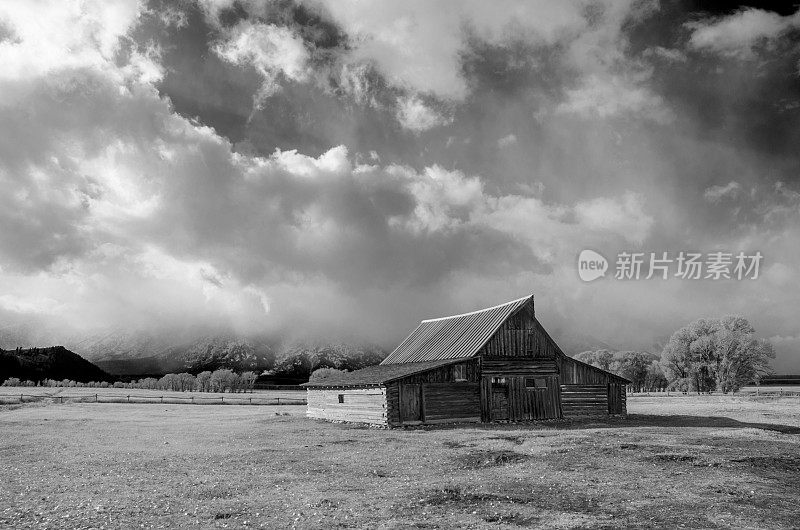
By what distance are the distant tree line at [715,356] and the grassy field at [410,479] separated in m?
64.2

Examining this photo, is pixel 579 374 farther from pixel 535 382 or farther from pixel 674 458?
pixel 674 458

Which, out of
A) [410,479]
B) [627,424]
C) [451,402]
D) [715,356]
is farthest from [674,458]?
[715,356]

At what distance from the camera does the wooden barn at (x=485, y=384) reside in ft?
136

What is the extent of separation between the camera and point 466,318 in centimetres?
5306

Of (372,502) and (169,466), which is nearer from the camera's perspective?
(372,502)

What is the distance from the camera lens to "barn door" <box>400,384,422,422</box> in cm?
4072

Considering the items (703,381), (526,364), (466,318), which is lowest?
(703,381)

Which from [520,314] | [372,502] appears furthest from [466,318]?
[372,502]

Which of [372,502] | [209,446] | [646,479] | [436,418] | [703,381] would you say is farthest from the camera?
[703,381]

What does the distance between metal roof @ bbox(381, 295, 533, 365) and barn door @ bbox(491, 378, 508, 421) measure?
3315mm

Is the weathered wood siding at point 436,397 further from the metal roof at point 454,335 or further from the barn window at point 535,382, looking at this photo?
the barn window at point 535,382

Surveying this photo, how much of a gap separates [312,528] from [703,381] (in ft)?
Result: 336

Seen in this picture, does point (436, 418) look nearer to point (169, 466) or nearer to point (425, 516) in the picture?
point (169, 466)

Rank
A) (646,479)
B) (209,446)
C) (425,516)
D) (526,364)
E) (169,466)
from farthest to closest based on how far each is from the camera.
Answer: (526,364)
(209,446)
(169,466)
(646,479)
(425,516)
